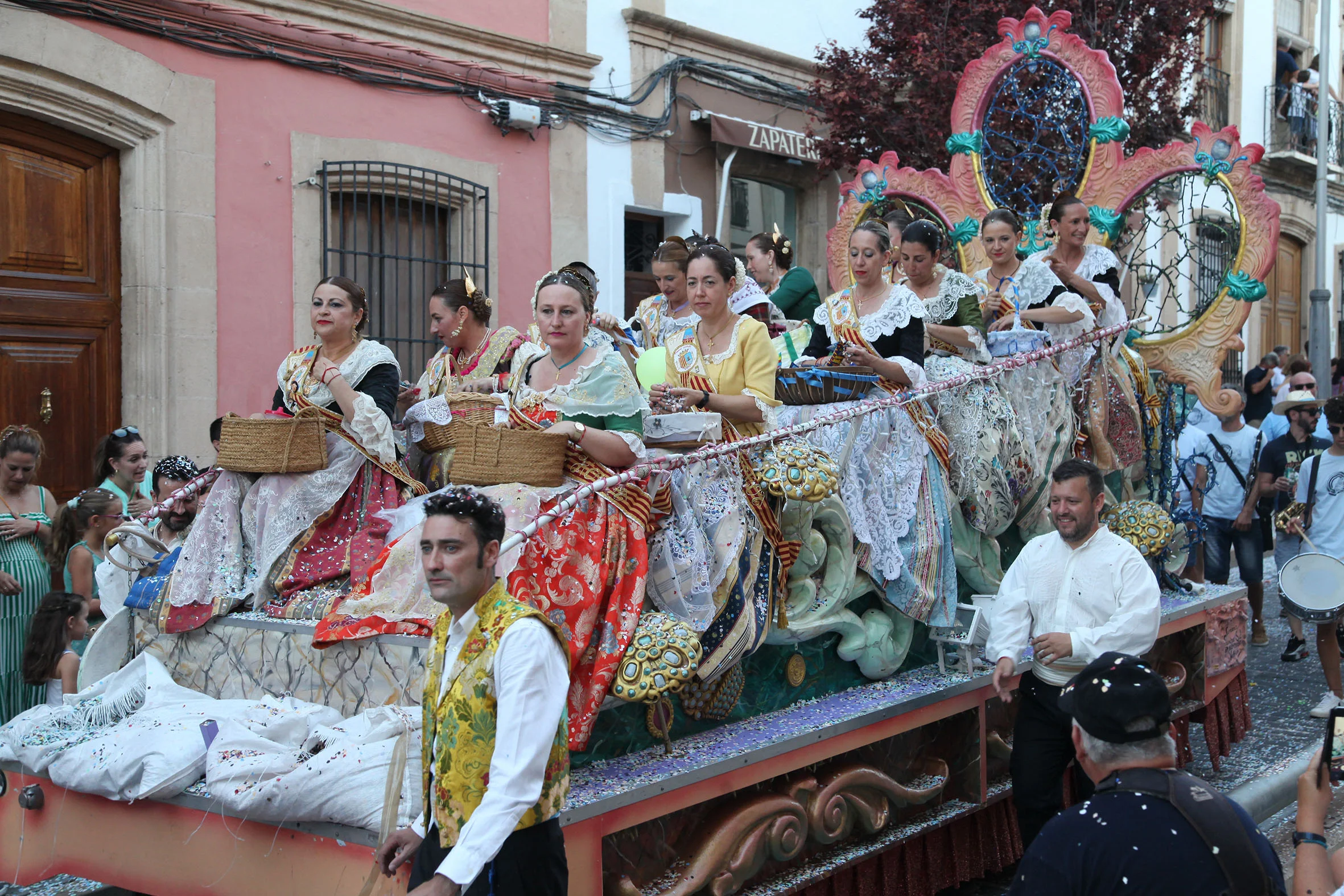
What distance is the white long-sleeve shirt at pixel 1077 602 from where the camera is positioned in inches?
179

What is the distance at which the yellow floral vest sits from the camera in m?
2.84

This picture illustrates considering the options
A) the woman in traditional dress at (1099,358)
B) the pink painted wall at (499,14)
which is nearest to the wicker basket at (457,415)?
the woman in traditional dress at (1099,358)

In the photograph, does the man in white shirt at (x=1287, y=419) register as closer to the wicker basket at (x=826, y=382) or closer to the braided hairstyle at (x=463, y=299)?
the wicker basket at (x=826, y=382)

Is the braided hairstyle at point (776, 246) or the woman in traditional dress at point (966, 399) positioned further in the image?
the braided hairstyle at point (776, 246)

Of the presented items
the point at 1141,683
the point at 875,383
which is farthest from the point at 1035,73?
the point at 1141,683

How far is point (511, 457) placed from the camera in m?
4.07

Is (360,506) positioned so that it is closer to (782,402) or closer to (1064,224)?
(782,402)

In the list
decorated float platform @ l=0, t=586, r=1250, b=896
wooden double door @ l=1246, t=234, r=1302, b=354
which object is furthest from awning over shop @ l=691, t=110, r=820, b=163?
wooden double door @ l=1246, t=234, r=1302, b=354

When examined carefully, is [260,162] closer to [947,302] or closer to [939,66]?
[947,302]

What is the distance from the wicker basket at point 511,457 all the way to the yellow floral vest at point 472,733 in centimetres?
113

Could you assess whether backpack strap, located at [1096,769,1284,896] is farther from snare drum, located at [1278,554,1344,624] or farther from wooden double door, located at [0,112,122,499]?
wooden double door, located at [0,112,122,499]

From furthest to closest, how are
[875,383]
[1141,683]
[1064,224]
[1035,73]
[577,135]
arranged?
[577,135] → [1035,73] → [1064,224] → [875,383] → [1141,683]

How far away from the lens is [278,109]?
29.1 feet

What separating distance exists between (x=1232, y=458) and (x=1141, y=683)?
24.4 feet
